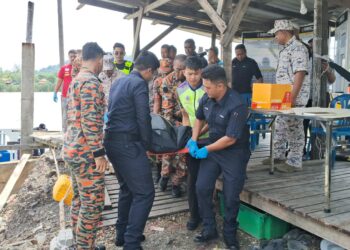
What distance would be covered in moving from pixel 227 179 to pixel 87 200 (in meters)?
1.19

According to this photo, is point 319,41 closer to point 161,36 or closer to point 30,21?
point 161,36

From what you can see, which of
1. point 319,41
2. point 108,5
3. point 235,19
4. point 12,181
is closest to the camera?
point 235,19

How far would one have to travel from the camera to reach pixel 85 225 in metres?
2.88

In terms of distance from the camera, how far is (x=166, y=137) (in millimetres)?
3105

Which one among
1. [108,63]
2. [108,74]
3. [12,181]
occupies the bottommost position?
[12,181]

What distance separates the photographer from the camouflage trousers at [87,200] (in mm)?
2799

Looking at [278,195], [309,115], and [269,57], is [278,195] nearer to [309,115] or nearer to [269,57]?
[309,115]

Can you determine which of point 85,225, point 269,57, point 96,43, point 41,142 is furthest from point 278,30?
point 41,142

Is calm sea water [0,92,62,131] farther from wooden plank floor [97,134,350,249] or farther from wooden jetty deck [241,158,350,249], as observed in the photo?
wooden jetty deck [241,158,350,249]

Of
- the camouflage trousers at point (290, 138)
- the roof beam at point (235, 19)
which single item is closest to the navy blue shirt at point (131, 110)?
the roof beam at point (235, 19)

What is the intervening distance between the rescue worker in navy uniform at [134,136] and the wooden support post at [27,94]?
17.3 feet

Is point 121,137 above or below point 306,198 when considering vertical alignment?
above

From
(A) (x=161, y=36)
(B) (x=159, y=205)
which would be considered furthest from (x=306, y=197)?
(A) (x=161, y=36)

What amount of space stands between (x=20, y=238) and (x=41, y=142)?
3.76m
